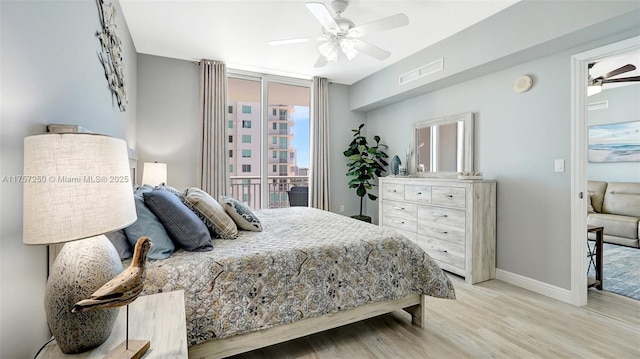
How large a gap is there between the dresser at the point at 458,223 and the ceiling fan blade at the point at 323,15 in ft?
6.38

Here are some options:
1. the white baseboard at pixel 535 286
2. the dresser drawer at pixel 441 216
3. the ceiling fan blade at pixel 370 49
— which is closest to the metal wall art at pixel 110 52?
the ceiling fan blade at pixel 370 49

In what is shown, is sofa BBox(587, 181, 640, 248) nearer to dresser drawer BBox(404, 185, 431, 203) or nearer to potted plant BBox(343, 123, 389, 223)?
dresser drawer BBox(404, 185, 431, 203)

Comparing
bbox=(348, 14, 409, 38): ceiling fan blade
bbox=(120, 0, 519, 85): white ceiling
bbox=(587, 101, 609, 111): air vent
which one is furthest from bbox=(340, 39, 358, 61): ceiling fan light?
bbox=(587, 101, 609, 111): air vent

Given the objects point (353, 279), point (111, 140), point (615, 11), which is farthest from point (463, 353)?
point (615, 11)

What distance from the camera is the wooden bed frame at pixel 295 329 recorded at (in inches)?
57.6

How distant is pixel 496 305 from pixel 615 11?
7.73 feet

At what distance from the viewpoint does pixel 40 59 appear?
1.02m

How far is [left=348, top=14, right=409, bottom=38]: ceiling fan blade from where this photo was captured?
2233mm

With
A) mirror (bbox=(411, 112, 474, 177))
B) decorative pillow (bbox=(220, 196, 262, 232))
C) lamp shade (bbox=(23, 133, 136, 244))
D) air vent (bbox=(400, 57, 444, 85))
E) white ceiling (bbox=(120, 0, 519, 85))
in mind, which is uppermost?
white ceiling (bbox=(120, 0, 519, 85))

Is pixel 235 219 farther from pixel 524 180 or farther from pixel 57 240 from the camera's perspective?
pixel 524 180

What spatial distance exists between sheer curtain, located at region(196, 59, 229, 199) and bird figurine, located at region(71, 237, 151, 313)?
3.29 m

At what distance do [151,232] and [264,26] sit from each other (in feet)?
7.96

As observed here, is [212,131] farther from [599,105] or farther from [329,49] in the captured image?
[599,105]

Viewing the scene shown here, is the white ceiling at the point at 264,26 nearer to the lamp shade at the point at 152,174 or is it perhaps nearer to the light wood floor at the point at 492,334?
the lamp shade at the point at 152,174
